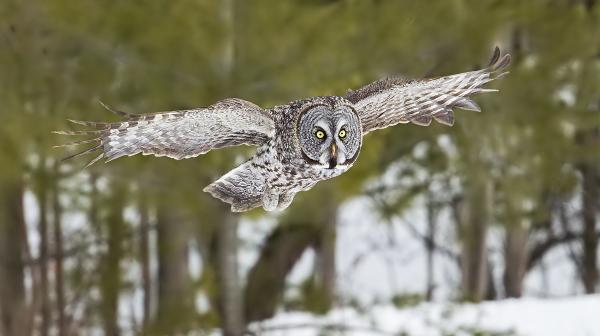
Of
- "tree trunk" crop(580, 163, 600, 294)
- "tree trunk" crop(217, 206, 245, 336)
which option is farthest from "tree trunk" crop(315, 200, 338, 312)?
"tree trunk" crop(580, 163, 600, 294)

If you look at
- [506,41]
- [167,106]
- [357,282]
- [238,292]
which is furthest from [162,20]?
[357,282]

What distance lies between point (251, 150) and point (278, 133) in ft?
9.00

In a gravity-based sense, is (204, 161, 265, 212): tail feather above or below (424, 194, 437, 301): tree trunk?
below

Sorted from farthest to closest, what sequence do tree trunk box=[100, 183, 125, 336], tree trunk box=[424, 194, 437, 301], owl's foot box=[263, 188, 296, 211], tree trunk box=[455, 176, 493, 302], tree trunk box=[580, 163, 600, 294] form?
tree trunk box=[424, 194, 437, 301] → tree trunk box=[580, 163, 600, 294] → tree trunk box=[455, 176, 493, 302] → tree trunk box=[100, 183, 125, 336] → owl's foot box=[263, 188, 296, 211]

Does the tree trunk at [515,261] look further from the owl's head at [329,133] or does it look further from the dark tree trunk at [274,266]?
the owl's head at [329,133]

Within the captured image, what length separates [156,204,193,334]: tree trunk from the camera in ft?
18.9

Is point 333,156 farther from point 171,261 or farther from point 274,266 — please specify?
point 274,266

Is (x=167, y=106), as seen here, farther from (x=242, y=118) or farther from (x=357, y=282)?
(x=357, y=282)

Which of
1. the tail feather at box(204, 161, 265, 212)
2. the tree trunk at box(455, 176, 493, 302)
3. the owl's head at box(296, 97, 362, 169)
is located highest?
the tree trunk at box(455, 176, 493, 302)

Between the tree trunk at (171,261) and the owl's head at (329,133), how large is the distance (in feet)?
14.1

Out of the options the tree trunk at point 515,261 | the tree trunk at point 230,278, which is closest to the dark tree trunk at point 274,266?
the tree trunk at point 230,278

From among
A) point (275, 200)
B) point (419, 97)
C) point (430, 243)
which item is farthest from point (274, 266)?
point (275, 200)

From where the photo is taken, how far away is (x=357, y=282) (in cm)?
1115

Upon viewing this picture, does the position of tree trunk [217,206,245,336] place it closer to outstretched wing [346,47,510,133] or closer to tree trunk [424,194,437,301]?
outstretched wing [346,47,510,133]
